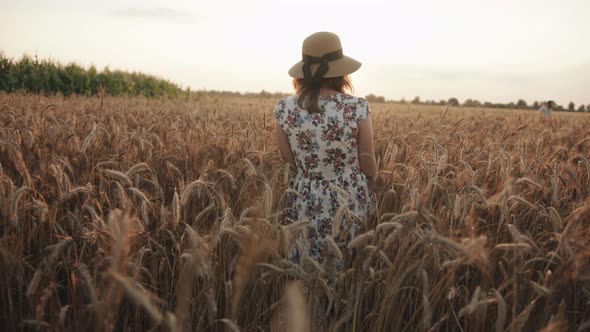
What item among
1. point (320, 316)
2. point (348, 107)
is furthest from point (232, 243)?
point (348, 107)

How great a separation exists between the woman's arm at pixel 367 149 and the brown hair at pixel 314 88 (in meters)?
0.27

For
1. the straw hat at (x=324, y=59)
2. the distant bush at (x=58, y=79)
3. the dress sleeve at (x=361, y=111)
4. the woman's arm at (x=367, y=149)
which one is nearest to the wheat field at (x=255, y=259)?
the woman's arm at (x=367, y=149)

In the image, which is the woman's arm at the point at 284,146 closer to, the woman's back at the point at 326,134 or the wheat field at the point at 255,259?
the woman's back at the point at 326,134

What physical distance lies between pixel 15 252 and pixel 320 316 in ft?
3.66

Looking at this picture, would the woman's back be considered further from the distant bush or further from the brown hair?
the distant bush

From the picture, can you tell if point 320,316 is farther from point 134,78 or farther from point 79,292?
point 134,78

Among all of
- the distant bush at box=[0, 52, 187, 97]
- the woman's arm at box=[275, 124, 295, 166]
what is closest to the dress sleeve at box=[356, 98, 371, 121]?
the woman's arm at box=[275, 124, 295, 166]

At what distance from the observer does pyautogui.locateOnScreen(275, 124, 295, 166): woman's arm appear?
290cm

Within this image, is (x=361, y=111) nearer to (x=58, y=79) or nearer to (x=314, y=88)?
(x=314, y=88)

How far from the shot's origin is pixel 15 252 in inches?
60.0

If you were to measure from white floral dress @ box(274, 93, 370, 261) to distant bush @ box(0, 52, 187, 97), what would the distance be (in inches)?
653

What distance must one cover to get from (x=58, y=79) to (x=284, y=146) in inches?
736

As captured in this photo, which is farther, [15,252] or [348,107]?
[348,107]

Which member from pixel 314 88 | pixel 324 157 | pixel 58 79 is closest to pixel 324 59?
pixel 314 88
